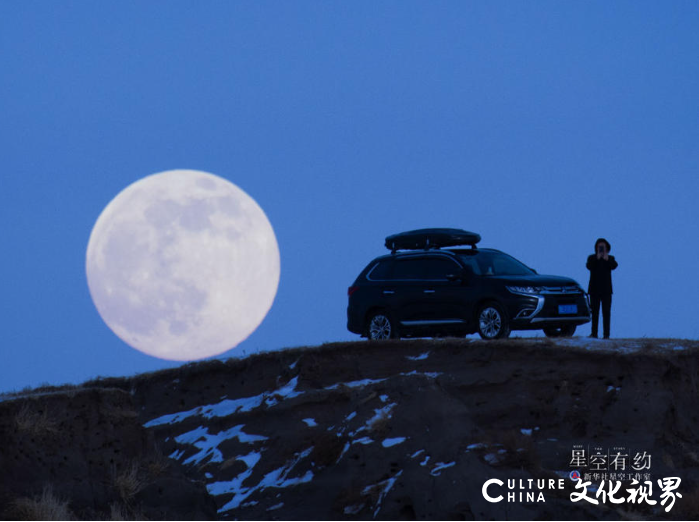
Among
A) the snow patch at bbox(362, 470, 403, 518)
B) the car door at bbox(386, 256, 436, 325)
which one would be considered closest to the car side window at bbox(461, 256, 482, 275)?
the car door at bbox(386, 256, 436, 325)

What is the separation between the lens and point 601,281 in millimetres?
21422

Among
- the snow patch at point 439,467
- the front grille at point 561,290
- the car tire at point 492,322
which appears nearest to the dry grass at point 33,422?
the snow patch at point 439,467

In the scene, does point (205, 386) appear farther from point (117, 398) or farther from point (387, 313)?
point (117, 398)

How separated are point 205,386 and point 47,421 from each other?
8905 mm

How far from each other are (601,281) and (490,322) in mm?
2756

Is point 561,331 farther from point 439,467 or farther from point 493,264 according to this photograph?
point 439,467

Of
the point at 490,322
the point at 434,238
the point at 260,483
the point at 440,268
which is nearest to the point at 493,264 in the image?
the point at 440,268

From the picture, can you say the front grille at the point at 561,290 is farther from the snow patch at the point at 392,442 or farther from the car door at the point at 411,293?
the snow patch at the point at 392,442

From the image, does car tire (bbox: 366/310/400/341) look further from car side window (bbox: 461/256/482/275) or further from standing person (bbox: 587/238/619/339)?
standing person (bbox: 587/238/619/339)

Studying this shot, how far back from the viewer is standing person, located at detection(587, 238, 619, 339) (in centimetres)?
2144

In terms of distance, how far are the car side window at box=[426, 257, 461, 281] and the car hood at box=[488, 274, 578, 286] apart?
1.07m

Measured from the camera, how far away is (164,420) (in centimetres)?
2219

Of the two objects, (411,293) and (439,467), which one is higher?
(411,293)

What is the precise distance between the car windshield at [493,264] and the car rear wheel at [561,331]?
4.71ft
